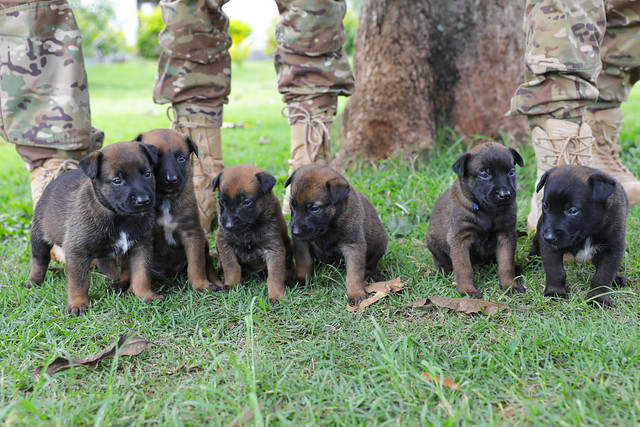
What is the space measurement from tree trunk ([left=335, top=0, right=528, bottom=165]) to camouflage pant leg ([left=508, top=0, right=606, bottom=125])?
2.14 m

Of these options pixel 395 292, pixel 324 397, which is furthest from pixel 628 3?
pixel 324 397

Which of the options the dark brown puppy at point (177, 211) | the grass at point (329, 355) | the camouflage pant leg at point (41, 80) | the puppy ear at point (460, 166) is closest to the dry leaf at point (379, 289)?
the grass at point (329, 355)

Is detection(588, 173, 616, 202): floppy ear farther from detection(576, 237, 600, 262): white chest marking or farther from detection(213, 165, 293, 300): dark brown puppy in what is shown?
detection(213, 165, 293, 300): dark brown puppy

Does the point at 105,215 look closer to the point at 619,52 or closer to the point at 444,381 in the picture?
the point at 444,381

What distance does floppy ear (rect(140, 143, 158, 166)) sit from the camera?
353 cm

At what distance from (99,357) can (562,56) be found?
11.9 feet

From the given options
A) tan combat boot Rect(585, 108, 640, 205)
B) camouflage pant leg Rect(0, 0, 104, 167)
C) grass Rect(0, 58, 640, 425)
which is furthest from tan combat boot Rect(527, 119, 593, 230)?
camouflage pant leg Rect(0, 0, 104, 167)

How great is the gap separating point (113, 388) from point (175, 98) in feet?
9.23

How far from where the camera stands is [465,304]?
3.24 metres

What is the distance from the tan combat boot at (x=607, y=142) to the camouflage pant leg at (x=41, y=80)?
4566 millimetres

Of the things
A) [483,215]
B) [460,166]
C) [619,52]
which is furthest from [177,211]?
[619,52]

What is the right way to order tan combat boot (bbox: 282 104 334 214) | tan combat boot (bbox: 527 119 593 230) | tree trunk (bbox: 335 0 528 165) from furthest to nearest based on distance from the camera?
tree trunk (bbox: 335 0 528 165) → tan combat boot (bbox: 282 104 334 214) → tan combat boot (bbox: 527 119 593 230)

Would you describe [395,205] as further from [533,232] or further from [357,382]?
[357,382]

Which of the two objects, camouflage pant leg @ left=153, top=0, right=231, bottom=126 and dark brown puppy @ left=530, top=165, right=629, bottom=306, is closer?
dark brown puppy @ left=530, top=165, right=629, bottom=306
